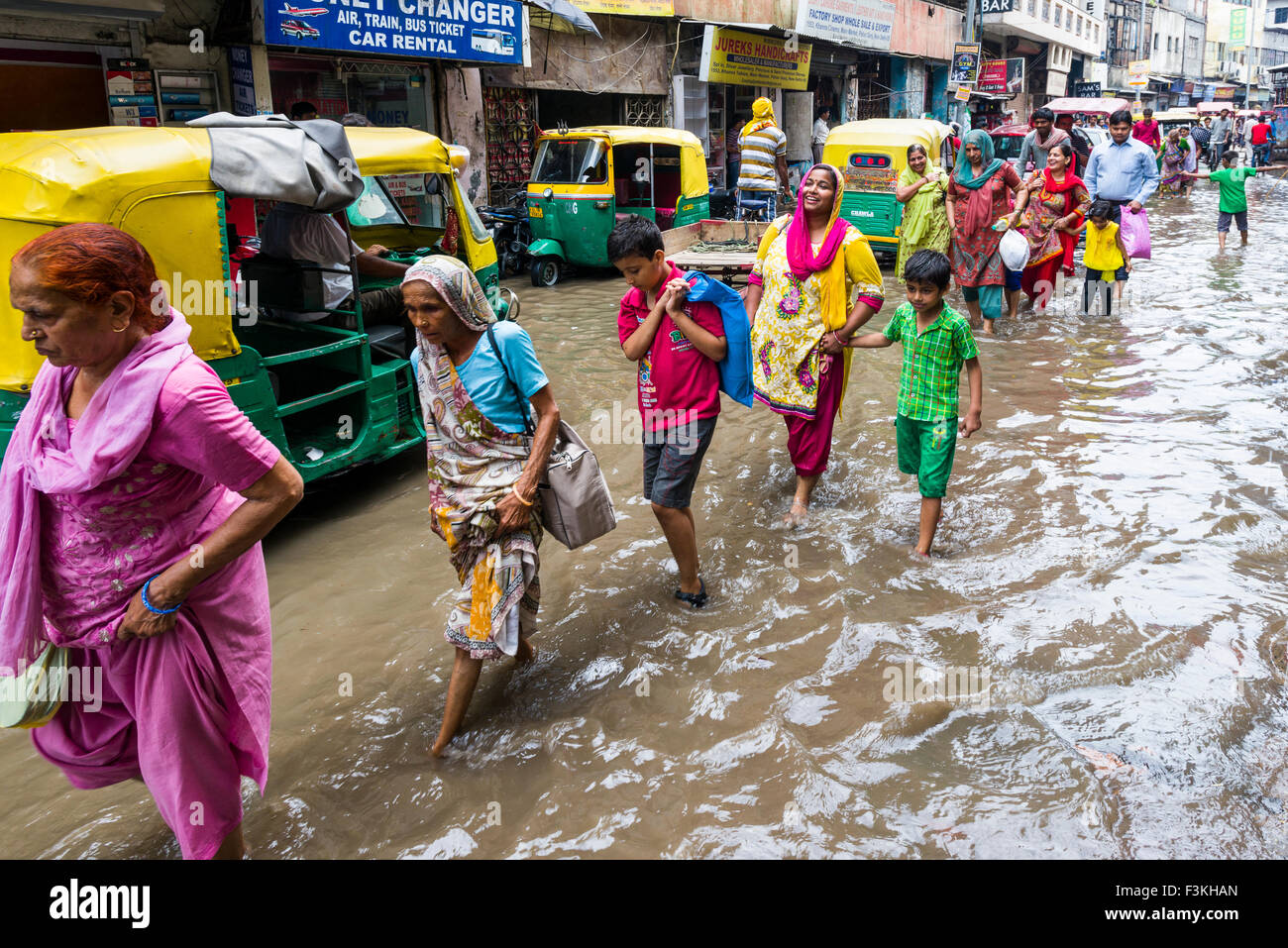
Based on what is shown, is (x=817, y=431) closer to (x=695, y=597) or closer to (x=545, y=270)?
(x=695, y=597)

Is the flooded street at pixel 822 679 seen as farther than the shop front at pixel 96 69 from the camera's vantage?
No

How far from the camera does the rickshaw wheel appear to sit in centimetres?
1249

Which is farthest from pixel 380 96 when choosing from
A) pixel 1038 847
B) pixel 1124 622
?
pixel 1038 847

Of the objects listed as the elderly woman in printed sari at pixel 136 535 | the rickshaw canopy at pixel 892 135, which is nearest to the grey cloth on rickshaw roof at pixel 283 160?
the elderly woman in printed sari at pixel 136 535

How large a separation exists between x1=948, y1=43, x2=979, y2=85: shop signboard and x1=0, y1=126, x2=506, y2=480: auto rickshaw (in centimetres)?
2637

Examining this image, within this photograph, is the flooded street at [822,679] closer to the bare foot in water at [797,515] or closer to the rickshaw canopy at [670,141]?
the bare foot in water at [797,515]

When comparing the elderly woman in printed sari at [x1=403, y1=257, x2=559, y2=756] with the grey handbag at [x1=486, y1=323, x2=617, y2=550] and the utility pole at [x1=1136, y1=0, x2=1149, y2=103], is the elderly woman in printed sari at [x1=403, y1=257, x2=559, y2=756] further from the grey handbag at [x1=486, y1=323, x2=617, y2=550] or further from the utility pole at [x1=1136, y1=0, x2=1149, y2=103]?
the utility pole at [x1=1136, y1=0, x2=1149, y2=103]

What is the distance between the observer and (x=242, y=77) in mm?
10203

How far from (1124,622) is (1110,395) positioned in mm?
3881

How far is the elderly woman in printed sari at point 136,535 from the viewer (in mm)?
2059

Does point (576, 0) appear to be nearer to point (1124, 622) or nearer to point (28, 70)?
point (28, 70)

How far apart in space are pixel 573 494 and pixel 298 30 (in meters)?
9.04

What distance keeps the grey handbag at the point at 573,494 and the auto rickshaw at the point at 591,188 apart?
9.22 m

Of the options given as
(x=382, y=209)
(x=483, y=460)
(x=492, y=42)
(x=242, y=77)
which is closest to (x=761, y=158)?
(x=492, y=42)
